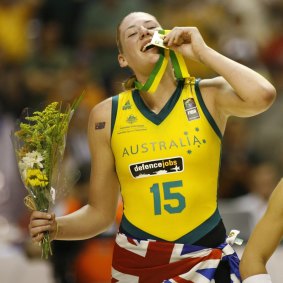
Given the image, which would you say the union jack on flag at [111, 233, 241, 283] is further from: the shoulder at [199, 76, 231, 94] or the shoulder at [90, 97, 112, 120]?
the shoulder at [199, 76, 231, 94]

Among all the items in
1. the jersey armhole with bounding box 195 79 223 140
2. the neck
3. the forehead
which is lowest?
the jersey armhole with bounding box 195 79 223 140

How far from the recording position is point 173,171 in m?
4.62

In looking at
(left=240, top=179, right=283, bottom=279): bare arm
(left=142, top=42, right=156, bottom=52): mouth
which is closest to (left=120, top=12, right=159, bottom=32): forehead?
(left=142, top=42, right=156, bottom=52): mouth

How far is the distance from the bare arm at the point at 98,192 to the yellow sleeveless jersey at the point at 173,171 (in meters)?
0.12

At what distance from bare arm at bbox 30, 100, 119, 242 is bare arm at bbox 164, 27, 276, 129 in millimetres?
541

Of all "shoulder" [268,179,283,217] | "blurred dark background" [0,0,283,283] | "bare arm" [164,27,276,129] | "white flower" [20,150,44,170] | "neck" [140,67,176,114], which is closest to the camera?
"shoulder" [268,179,283,217]

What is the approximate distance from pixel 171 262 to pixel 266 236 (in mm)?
813

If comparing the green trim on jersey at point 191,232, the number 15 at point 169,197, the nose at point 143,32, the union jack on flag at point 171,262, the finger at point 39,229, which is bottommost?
the union jack on flag at point 171,262

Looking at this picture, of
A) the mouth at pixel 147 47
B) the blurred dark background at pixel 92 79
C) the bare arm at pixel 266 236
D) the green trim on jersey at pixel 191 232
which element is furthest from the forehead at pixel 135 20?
the blurred dark background at pixel 92 79

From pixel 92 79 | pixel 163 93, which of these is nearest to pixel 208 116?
pixel 163 93

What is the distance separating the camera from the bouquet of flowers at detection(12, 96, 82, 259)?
4578 millimetres

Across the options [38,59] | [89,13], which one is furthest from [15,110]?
[89,13]

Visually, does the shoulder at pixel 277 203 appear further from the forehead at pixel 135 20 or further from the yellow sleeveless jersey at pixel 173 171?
the forehead at pixel 135 20

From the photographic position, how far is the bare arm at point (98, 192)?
15.9 feet
